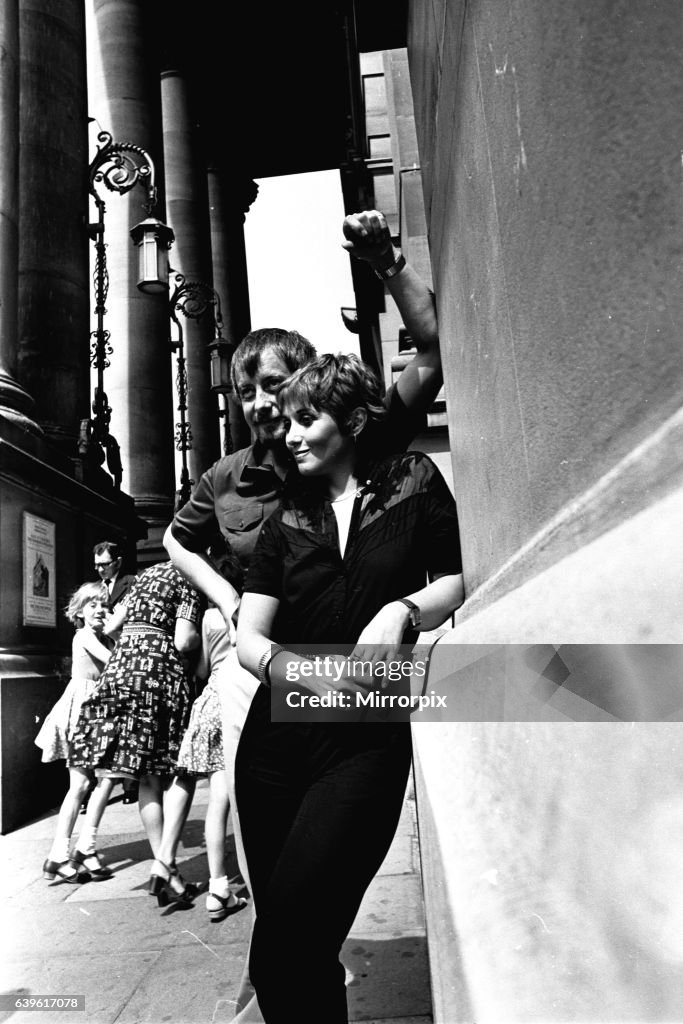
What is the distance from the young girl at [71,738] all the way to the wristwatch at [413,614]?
3.89 m

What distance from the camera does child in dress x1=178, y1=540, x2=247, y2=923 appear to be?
435 centimetres

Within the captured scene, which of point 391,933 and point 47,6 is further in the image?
point 47,6

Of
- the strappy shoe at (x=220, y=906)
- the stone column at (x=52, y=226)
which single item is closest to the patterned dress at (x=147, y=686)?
the strappy shoe at (x=220, y=906)

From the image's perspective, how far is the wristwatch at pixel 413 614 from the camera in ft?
6.60

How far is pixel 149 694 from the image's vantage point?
16.9ft

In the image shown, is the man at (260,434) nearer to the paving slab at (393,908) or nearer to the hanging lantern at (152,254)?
the paving slab at (393,908)

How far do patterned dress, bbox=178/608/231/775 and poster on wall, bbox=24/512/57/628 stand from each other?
3.19 meters

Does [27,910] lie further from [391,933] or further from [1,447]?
[1,447]

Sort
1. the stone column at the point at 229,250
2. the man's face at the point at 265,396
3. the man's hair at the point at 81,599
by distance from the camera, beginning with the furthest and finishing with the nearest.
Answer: the stone column at the point at 229,250, the man's hair at the point at 81,599, the man's face at the point at 265,396

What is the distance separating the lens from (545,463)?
109 centimetres

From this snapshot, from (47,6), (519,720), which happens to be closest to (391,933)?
(519,720)

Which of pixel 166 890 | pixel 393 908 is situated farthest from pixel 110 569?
pixel 393 908

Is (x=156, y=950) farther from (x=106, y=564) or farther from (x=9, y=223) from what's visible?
(x=9, y=223)

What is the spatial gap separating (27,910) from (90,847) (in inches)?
27.2
